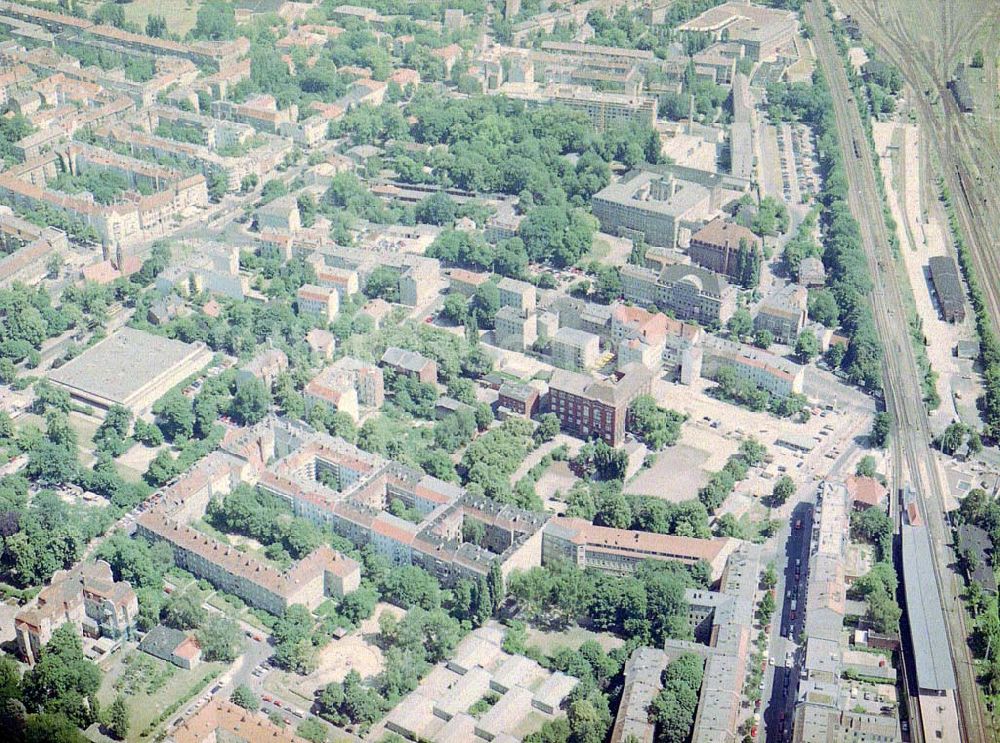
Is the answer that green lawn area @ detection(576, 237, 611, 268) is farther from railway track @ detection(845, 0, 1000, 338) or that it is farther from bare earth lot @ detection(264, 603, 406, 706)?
bare earth lot @ detection(264, 603, 406, 706)

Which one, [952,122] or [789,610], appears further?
[952,122]

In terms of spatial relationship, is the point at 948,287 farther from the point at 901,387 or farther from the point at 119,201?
the point at 119,201

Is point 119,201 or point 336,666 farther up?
point 119,201

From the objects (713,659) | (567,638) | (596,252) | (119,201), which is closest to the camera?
(713,659)

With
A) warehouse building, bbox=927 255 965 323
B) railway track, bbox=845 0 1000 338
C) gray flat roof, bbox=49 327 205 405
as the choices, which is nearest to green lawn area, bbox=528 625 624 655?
gray flat roof, bbox=49 327 205 405

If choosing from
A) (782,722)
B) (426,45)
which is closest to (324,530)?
(782,722)

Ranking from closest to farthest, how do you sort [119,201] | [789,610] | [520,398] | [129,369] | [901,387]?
[789,610]
[520,398]
[129,369]
[901,387]
[119,201]

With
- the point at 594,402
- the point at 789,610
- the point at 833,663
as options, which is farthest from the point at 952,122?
the point at 833,663
